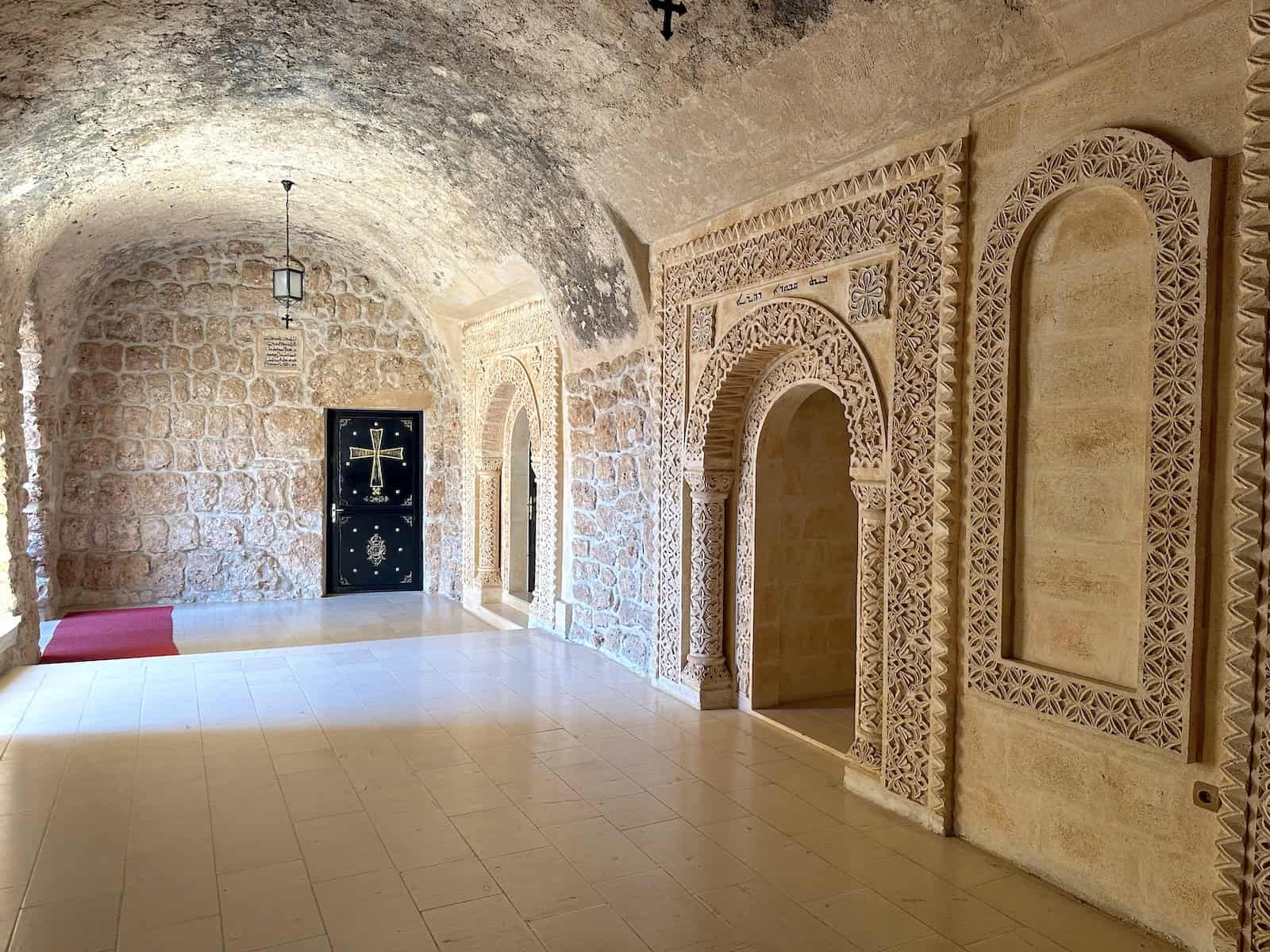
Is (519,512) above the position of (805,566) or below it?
above

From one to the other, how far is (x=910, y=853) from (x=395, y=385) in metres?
7.70

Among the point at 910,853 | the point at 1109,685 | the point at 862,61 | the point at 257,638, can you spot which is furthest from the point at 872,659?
the point at 257,638

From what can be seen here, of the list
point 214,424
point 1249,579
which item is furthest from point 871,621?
point 214,424

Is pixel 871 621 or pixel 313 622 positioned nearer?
pixel 871 621

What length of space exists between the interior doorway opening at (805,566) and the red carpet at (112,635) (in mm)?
4482

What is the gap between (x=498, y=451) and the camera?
9.19 metres

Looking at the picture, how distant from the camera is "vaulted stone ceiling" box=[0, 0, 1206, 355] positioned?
3.51 metres

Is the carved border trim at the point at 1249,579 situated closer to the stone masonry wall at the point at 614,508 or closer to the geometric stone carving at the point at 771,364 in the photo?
the geometric stone carving at the point at 771,364

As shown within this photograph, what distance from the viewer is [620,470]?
250 inches

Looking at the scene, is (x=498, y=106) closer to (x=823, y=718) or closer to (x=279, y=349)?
(x=823, y=718)

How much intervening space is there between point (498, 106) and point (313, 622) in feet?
Answer: 16.6

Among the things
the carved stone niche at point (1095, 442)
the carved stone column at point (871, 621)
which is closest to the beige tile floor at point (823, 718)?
the carved stone column at point (871, 621)

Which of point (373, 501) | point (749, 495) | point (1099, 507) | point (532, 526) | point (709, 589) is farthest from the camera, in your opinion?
point (373, 501)

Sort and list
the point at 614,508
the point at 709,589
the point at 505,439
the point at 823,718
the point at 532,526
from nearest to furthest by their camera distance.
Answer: the point at 823,718 → the point at 709,589 → the point at 614,508 → the point at 505,439 → the point at 532,526
